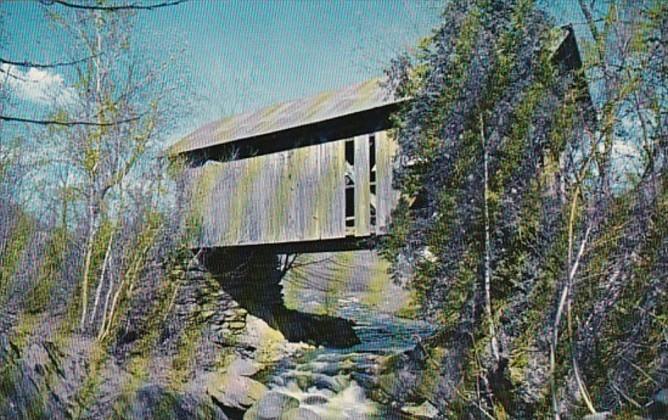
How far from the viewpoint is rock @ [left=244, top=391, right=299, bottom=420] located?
13.3ft

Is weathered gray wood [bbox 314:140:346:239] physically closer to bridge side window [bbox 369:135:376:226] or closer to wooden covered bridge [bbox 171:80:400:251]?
wooden covered bridge [bbox 171:80:400:251]

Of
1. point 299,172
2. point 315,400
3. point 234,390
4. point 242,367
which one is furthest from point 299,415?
point 299,172

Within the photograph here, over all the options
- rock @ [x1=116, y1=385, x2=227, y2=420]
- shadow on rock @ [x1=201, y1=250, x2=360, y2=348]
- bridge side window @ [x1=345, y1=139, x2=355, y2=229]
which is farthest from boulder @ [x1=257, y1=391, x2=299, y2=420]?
shadow on rock @ [x1=201, y1=250, x2=360, y2=348]

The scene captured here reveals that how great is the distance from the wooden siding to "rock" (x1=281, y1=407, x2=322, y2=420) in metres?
1.23

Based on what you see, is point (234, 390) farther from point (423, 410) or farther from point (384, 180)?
point (384, 180)

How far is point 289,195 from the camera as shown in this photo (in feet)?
16.2

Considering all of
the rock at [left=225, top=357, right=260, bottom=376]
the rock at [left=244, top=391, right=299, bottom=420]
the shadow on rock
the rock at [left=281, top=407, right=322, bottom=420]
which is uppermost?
the shadow on rock

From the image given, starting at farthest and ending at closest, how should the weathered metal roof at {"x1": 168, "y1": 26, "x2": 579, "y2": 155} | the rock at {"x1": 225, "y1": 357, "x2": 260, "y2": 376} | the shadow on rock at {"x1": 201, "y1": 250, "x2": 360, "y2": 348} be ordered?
the shadow on rock at {"x1": 201, "y1": 250, "x2": 360, "y2": 348}
the rock at {"x1": 225, "y1": 357, "x2": 260, "y2": 376}
the weathered metal roof at {"x1": 168, "y1": 26, "x2": 579, "y2": 155}

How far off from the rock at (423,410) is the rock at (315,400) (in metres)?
0.82

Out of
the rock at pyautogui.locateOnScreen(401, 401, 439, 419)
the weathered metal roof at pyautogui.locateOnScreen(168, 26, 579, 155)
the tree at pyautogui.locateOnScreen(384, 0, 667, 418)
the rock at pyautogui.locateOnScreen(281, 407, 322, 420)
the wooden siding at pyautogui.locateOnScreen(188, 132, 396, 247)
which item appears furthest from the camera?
the wooden siding at pyautogui.locateOnScreen(188, 132, 396, 247)

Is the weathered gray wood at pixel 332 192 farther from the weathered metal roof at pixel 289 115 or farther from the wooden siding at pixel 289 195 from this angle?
the weathered metal roof at pixel 289 115

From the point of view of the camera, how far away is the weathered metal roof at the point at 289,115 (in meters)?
4.32

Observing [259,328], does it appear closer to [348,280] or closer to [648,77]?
[348,280]

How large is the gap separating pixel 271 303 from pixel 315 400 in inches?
75.1
